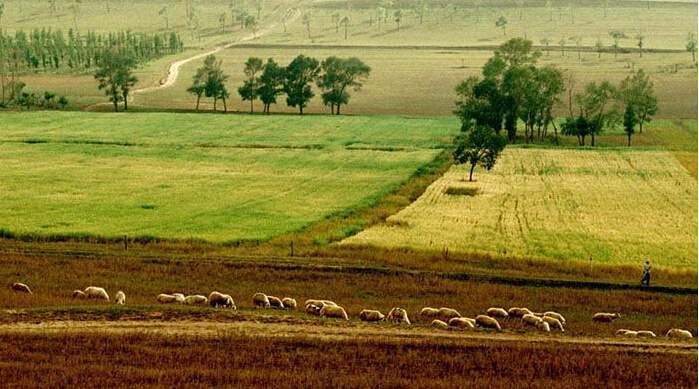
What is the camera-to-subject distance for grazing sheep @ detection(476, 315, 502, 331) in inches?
1332

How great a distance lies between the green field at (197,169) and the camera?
5747cm

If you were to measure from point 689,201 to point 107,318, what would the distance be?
47.3m

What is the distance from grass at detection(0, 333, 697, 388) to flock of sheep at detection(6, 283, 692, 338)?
3294 mm

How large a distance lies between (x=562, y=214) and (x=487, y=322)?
30.4m

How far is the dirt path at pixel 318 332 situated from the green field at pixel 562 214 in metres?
16.8

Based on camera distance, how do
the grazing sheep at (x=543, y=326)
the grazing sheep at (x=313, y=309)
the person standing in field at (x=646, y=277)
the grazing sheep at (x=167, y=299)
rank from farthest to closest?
1. the person standing in field at (x=646, y=277)
2. the grazing sheep at (x=167, y=299)
3. the grazing sheep at (x=313, y=309)
4. the grazing sheep at (x=543, y=326)

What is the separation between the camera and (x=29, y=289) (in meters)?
39.4

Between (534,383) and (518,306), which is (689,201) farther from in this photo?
(534,383)

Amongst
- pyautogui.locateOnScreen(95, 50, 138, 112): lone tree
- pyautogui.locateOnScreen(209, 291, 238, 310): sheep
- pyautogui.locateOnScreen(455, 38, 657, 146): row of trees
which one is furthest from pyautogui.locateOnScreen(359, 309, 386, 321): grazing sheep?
pyautogui.locateOnScreen(95, 50, 138, 112): lone tree

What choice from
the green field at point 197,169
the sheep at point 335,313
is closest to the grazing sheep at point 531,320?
the sheep at point 335,313

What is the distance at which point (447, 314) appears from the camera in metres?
35.8

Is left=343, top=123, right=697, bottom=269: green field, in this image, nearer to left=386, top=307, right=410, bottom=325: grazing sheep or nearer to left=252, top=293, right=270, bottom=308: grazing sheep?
left=252, top=293, right=270, bottom=308: grazing sheep

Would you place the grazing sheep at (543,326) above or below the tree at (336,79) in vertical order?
below

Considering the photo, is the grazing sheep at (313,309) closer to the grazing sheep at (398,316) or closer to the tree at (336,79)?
the grazing sheep at (398,316)
